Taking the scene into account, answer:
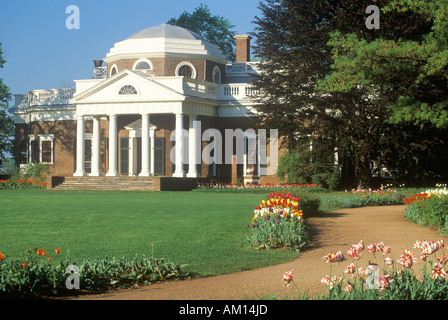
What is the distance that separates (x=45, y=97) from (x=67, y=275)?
4160 centimetres

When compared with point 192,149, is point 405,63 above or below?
above

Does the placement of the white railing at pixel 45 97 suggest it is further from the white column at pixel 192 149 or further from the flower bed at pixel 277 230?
the flower bed at pixel 277 230

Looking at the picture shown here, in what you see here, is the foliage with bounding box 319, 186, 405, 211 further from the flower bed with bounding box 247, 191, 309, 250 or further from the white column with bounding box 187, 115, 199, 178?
the white column with bounding box 187, 115, 199, 178

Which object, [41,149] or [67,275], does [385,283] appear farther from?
[41,149]

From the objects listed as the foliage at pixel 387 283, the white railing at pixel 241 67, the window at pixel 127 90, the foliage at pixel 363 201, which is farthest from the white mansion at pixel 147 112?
the foliage at pixel 387 283

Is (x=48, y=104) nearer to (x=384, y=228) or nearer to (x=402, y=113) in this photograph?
(x=402, y=113)

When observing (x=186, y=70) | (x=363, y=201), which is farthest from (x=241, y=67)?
(x=363, y=201)

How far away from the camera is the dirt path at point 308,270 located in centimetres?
855

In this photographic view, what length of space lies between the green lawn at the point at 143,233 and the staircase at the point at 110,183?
13609 millimetres

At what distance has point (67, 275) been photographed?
29.1ft

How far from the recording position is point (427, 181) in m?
35.6

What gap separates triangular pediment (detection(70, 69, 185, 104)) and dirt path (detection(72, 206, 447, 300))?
21430 mm

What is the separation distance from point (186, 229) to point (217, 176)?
2715 centimetres

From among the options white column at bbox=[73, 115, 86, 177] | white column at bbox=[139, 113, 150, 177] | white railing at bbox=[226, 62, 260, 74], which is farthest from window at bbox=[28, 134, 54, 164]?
white railing at bbox=[226, 62, 260, 74]
